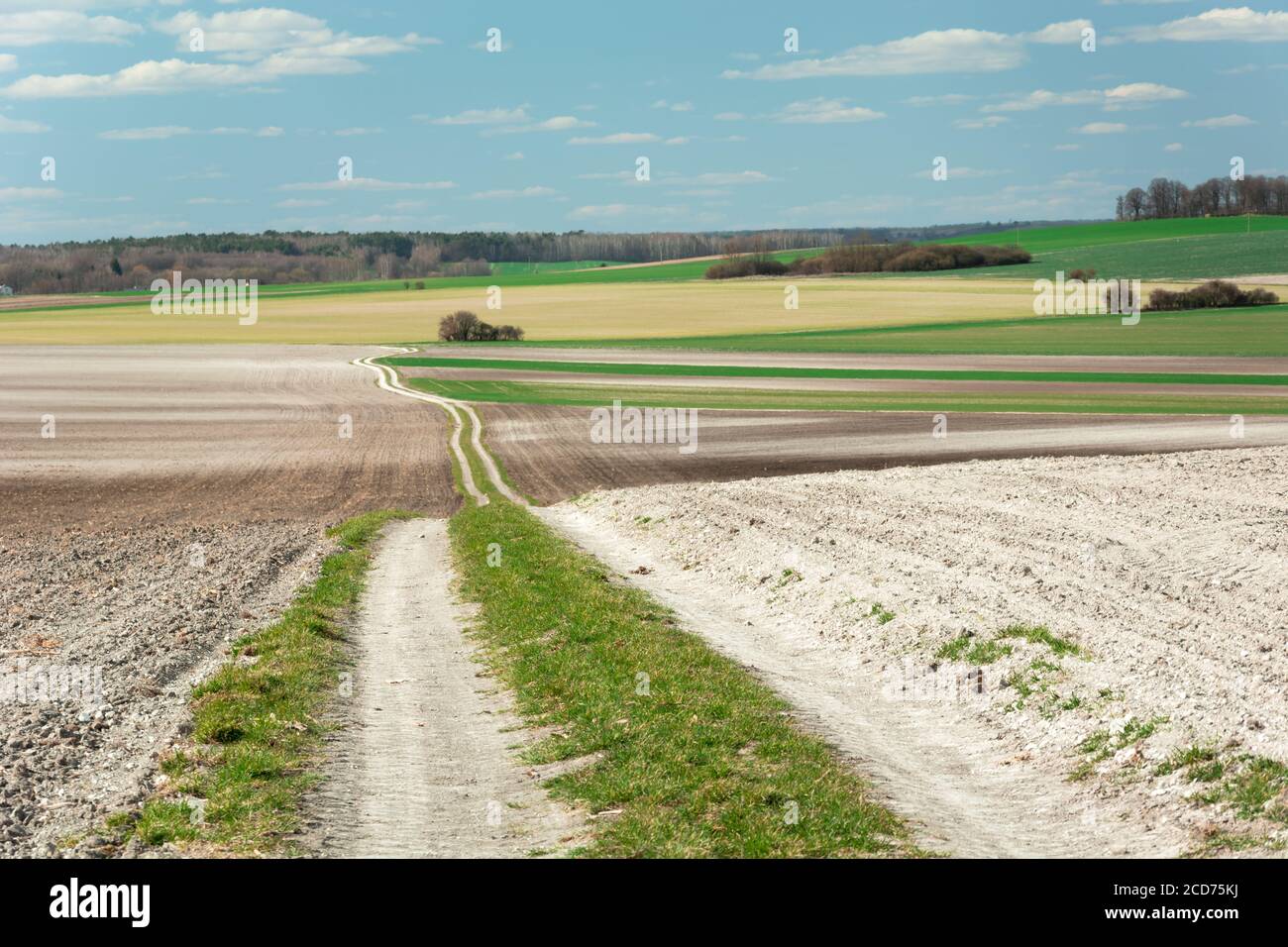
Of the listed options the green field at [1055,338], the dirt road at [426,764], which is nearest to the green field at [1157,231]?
the green field at [1055,338]

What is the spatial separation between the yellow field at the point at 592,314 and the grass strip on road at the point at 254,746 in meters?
90.2

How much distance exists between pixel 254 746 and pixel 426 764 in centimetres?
164

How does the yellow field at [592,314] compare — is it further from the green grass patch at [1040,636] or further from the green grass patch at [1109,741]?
the green grass patch at [1109,741]

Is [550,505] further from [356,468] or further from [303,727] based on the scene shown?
[303,727]

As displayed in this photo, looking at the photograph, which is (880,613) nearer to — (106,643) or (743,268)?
(106,643)

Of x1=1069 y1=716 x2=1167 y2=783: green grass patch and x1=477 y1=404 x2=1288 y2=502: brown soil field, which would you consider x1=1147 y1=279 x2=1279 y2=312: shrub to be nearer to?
x1=477 y1=404 x2=1288 y2=502: brown soil field

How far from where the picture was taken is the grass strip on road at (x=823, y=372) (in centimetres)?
6506

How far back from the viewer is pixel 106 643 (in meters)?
15.9

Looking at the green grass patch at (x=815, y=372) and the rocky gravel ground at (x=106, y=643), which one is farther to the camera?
the green grass patch at (x=815, y=372)

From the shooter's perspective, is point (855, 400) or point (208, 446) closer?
point (208, 446)

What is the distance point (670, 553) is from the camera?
23531mm

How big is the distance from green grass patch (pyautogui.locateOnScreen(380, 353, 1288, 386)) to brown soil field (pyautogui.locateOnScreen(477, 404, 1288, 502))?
16.1 meters

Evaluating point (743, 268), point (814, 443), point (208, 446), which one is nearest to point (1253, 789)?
point (814, 443)

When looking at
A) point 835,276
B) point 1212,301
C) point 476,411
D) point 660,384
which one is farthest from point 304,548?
point 835,276
